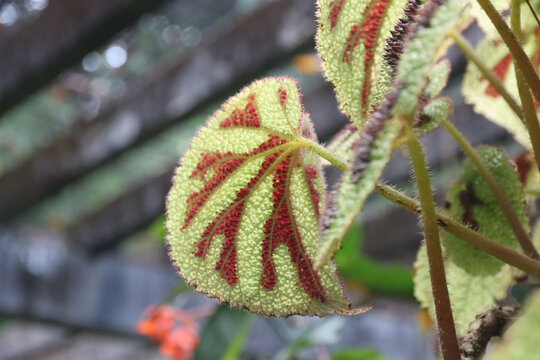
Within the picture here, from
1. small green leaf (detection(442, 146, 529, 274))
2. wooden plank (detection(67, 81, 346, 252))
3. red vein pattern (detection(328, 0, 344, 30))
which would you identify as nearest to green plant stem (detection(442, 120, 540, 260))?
small green leaf (detection(442, 146, 529, 274))

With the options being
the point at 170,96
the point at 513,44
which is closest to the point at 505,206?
the point at 513,44

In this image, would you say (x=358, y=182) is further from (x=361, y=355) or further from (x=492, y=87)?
(x=361, y=355)

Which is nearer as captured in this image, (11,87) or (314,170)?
(314,170)

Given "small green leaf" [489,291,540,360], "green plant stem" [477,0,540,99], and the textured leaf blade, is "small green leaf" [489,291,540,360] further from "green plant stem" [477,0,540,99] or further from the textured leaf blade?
"green plant stem" [477,0,540,99]

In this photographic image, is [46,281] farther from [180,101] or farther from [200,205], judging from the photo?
[200,205]

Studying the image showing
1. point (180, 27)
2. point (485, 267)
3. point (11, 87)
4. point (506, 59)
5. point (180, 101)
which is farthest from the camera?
point (180, 27)

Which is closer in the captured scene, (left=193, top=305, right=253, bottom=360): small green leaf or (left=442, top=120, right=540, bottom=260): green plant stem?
(left=442, top=120, right=540, bottom=260): green plant stem

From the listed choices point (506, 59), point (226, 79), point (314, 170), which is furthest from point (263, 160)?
point (226, 79)
